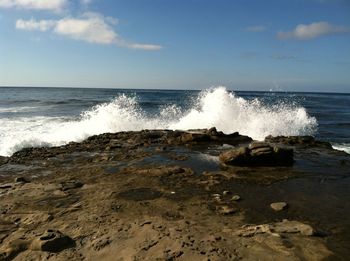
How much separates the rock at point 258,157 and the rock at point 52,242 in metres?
5.13

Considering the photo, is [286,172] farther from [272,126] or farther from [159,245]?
[272,126]

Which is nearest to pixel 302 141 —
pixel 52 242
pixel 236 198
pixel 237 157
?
pixel 237 157

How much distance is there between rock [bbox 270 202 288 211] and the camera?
596 centimetres

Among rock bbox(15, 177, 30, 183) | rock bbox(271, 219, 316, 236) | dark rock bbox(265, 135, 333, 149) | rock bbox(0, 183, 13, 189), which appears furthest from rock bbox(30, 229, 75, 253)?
dark rock bbox(265, 135, 333, 149)

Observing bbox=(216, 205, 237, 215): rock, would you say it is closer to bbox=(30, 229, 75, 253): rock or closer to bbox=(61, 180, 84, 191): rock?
bbox=(30, 229, 75, 253): rock

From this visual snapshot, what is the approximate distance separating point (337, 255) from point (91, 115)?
16.2m

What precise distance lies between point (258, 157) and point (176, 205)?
3.63 meters

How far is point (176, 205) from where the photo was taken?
240 inches

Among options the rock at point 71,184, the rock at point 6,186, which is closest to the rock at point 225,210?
the rock at point 71,184

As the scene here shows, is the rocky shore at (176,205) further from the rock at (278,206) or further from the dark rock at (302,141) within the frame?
the dark rock at (302,141)

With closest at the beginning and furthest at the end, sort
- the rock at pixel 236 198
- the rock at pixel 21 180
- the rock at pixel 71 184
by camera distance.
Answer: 1. the rock at pixel 236 198
2. the rock at pixel 71 184
3. the rock at pixel 21 180

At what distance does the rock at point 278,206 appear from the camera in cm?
596

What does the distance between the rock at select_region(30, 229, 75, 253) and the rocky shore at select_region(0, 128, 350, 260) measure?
0.5 inches

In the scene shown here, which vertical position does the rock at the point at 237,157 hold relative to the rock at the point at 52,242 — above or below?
above
